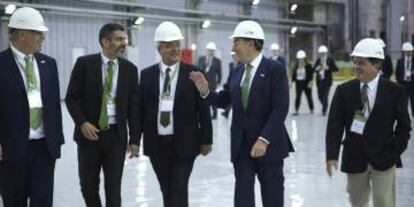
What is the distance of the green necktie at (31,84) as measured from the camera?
13.1 feet

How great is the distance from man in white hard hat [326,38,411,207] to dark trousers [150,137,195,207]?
3.92ft

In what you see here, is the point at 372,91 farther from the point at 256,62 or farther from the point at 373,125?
the point at 256,62

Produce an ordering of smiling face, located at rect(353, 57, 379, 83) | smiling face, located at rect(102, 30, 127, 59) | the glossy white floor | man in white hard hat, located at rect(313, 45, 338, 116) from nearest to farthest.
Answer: smiling face, located at rect(353, 57, 379, 83), smiling face, located at rect(102, 30, 127, 59), the glossy white floor, man in white hard hat, located at rect(313, 45, 338, 116)

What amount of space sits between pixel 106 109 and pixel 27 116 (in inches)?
28.9

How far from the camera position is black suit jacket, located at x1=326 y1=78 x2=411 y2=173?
4008mm

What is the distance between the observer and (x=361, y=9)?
1482 centimetres

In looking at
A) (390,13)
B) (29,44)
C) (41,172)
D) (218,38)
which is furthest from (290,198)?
(218,38)

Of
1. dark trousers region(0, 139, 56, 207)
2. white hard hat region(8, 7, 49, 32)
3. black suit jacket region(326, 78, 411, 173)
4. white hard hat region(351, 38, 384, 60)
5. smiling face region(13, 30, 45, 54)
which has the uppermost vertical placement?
white hard hat region(8, 7, 49, 32)

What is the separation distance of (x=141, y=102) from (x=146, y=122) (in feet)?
0.65

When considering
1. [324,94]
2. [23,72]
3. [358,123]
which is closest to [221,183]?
[358,123]

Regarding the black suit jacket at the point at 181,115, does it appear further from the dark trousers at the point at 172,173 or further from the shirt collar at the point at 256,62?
the shirt collar at the point at 256,62

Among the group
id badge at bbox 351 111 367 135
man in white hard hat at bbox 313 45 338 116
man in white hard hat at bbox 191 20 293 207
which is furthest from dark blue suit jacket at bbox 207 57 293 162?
man in white hard hat at bbox 313 45 338 116

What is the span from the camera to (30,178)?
4055 millimetres

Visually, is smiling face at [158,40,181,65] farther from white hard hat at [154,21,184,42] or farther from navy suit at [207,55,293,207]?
navy suit at [207,55,293,207]
